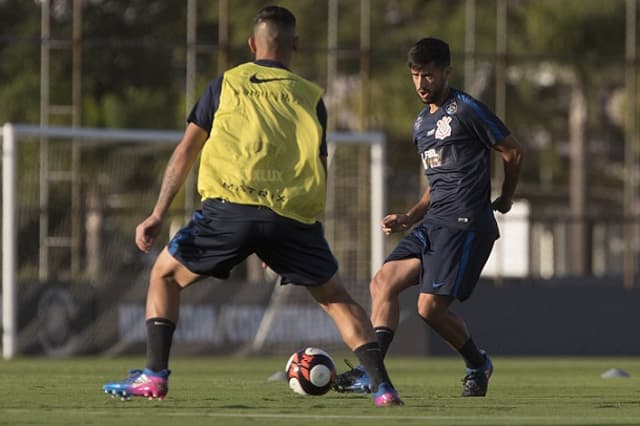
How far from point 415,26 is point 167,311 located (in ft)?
87.5

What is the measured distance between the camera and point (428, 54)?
1065 centimetres

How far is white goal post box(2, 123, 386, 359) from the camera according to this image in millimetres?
20797

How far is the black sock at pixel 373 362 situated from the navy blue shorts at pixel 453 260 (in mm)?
1435

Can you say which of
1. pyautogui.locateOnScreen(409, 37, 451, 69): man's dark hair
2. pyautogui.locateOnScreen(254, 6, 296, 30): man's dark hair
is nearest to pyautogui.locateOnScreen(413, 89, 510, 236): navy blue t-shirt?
pyautogui.locateOnScreen(409, 37, 451, 69): man's dark hair

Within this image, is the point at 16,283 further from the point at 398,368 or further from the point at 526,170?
the point at 526,170

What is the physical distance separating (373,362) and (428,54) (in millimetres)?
2135

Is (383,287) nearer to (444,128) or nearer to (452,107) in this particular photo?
(444,128)

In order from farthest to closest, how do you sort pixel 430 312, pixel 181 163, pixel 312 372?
1. pixel 430 312
2. pixel 312 372
3. pixel 181 163

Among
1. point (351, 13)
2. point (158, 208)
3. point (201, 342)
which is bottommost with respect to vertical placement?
point (201, 342)

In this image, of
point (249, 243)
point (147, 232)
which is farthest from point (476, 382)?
point (147, 232)

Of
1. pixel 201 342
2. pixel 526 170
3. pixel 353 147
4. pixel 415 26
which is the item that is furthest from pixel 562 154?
pixel 201 342


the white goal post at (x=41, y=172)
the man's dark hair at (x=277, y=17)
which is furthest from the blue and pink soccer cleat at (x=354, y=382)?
the white goal post at (x=41, y=172)

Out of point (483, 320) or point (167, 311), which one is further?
point (483, 320)

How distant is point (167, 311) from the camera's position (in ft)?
30.8
